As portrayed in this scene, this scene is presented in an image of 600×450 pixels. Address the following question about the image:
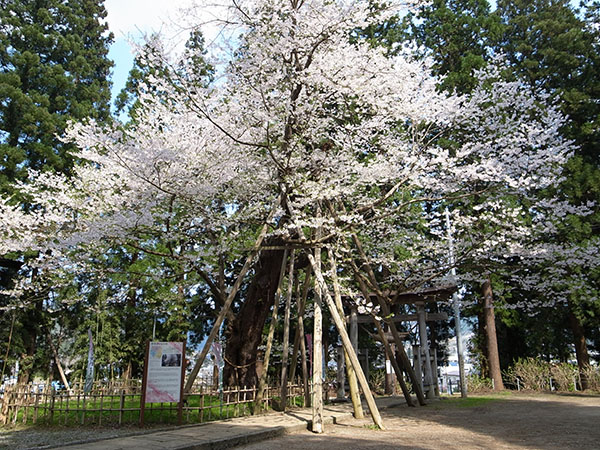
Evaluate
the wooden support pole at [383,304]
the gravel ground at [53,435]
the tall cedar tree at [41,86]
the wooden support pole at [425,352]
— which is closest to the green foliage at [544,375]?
the wooden support pole at [425,352]

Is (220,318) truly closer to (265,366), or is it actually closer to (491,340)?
(265,366)

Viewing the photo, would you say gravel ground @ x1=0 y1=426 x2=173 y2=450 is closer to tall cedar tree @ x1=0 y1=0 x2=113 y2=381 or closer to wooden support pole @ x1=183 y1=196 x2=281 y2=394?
wooden support pole @ x1=183 y1=196 x2=281 y2=394

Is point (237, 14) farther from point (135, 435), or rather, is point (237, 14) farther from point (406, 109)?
point (135, 435)

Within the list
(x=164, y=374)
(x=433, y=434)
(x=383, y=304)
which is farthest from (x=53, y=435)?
(x=383, y=304)

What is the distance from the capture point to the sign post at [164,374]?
6977mm

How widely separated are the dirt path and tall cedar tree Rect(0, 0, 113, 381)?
48.7 ft

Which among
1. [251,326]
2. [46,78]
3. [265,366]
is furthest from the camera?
[46,78]

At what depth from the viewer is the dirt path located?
5938mm

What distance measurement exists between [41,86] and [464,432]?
23201 millimetres

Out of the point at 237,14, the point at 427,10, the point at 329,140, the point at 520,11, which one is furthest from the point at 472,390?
the point at 520,11

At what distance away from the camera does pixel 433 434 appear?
22.9 ft

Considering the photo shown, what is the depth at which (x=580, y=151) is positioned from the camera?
2066 cm

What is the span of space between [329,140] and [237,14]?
137 inches

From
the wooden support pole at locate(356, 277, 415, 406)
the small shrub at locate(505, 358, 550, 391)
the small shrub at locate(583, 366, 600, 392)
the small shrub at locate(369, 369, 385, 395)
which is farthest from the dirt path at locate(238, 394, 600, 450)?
the small shrub at locate(369, 369, 385, 395)
